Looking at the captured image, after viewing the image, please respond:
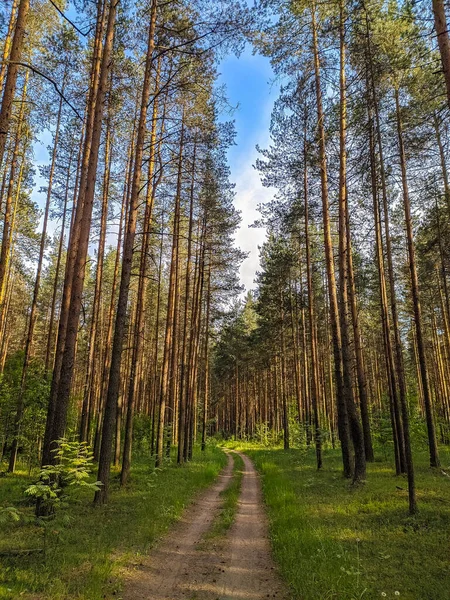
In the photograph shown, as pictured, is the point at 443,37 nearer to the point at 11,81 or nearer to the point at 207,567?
the point at 11,81

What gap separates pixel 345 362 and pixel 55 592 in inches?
353

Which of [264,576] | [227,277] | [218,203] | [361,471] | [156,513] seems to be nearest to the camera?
[264,576]

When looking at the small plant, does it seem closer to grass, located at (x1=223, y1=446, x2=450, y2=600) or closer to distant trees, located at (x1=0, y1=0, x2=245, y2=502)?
distant trees, located at (x1=0, y1=0, x2=245, y2=502)

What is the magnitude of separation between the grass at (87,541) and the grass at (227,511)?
38.0 inches

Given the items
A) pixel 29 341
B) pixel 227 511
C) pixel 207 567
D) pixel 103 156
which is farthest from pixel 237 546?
pixel 103 156

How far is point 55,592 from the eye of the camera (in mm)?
4301

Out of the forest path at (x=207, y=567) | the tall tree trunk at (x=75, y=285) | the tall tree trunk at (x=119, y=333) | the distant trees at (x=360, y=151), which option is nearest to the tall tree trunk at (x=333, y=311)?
the distant trees at (x=360, y=151)

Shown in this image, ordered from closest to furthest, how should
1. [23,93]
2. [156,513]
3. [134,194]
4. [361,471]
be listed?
[156,513] → [134,194] → [361,471] → [23,93]

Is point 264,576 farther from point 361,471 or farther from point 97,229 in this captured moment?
point 97,229

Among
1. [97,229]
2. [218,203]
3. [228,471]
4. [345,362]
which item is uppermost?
[218,203]

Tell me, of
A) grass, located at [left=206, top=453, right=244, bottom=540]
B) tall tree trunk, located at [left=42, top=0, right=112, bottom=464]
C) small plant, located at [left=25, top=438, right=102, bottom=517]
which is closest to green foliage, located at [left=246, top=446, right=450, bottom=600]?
grass, located at [left=206, top=453, right=244, bottom=540]

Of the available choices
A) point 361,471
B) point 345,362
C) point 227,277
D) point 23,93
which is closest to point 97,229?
point 23,93

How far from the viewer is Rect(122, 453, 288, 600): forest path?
4.74 m

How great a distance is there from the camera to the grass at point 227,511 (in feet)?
24.7
